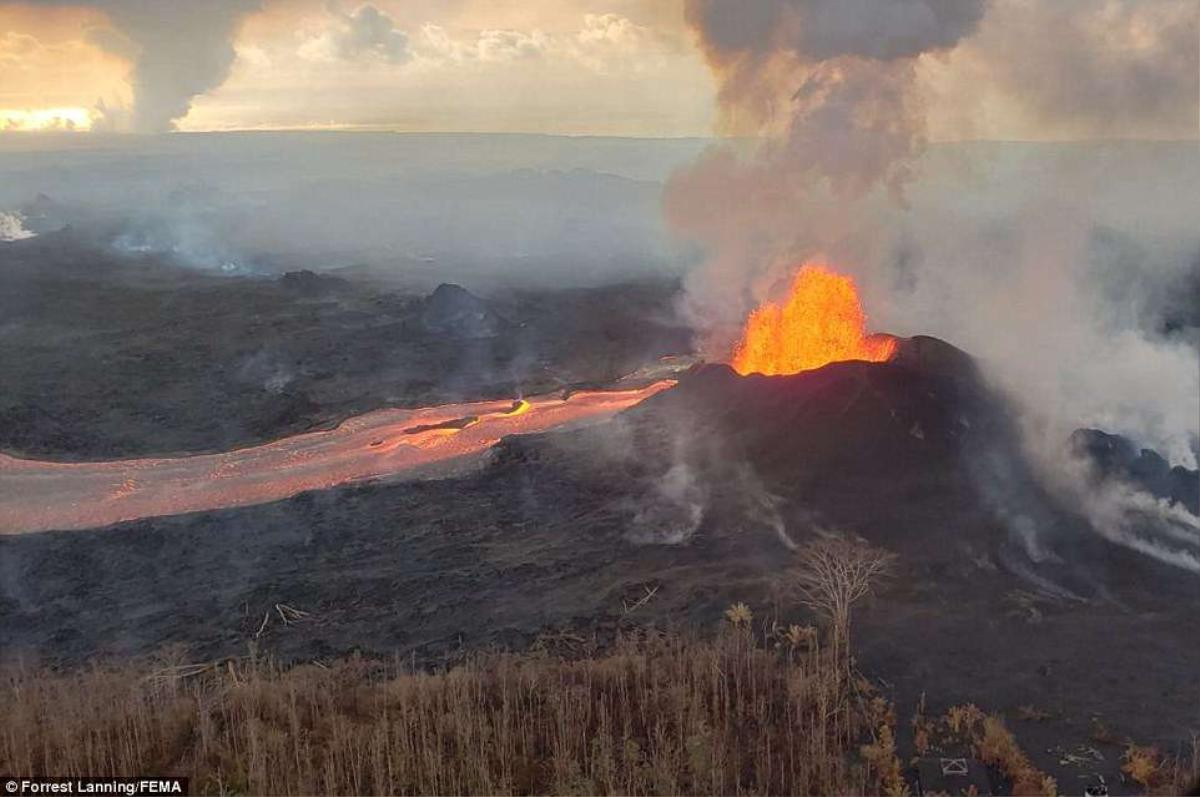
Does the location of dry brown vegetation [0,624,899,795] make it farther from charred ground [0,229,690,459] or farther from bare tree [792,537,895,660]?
charred ground [0,229,690,459]

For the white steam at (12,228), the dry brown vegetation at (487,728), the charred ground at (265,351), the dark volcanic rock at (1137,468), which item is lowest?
the dry brown vegetation at (487,728)

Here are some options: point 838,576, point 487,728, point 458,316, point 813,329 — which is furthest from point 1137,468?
point 458,316

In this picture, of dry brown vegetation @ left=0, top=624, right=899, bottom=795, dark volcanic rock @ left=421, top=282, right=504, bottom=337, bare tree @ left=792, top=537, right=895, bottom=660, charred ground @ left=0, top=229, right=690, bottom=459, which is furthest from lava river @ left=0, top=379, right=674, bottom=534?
dark volcanic rock @ left=421, top=282, right=504, bottom=337

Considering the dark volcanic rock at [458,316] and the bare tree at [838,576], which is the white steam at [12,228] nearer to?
the dark volcanic rock at [458,316]

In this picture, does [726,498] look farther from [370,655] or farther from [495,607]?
[370,655]

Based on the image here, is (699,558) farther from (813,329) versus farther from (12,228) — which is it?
(12,228)

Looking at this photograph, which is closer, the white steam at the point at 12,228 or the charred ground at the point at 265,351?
the charred ground at the point at 265,351

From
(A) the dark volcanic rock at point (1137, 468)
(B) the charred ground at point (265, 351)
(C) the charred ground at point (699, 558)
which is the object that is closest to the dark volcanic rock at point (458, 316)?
(B) the charred ground at point (265, 351)
